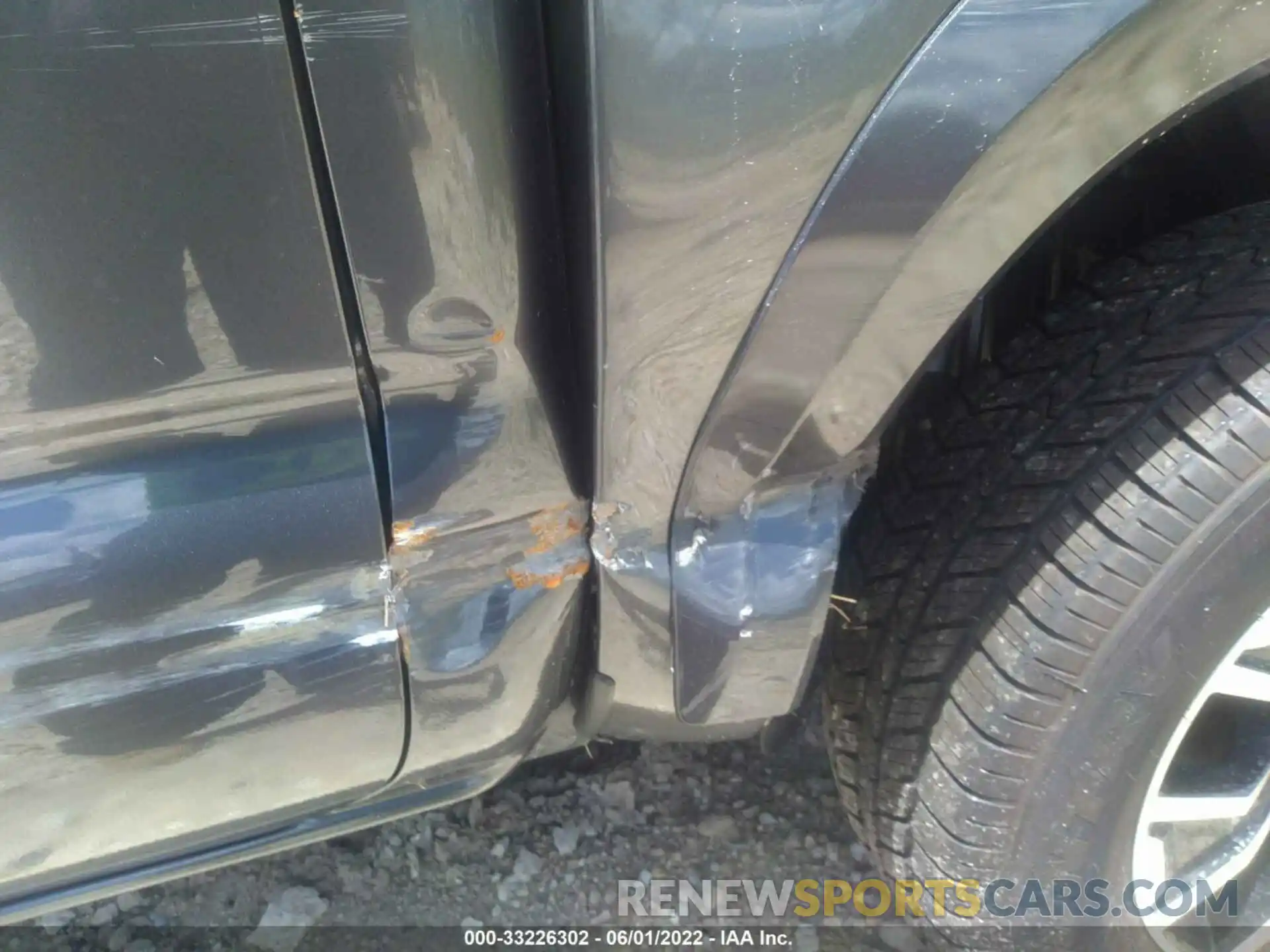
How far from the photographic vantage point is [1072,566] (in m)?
1.08

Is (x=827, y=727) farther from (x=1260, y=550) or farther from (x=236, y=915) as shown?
(x=236, y=915)

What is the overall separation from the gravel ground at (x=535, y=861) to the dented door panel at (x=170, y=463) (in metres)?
0.57

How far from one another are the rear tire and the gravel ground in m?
0.42

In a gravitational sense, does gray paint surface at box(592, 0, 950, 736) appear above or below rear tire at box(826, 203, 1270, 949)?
above

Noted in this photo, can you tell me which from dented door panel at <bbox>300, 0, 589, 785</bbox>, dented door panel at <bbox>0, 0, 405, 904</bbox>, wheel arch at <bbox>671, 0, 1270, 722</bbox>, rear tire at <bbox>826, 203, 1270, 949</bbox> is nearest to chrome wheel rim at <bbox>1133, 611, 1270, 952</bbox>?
rear tire at <bbox>826, 203, 1270, 949</bbox>

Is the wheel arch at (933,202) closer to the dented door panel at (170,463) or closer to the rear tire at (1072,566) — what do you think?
the rear tire at (1072,566)

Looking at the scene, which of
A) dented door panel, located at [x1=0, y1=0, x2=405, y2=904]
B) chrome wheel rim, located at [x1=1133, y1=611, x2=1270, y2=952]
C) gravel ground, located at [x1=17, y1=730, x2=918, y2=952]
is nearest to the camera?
dented door panel, located at [x1=0, y1=0, x2=405, y2=904]

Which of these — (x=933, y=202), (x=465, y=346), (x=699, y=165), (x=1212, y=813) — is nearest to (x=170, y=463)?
(x=465, y=346)

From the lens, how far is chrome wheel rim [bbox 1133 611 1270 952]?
1293 millimetres

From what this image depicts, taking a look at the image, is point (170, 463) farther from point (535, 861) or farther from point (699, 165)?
point (535, 861)

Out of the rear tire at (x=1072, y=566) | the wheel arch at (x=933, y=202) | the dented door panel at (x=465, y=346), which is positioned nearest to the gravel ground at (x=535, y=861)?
the rear tire at (x=1072, y=566)

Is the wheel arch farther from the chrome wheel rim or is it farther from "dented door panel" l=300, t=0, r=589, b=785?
the chrome wheel rim

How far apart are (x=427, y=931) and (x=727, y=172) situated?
1301 mm

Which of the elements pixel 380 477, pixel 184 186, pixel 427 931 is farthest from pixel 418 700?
pixel 427 931
